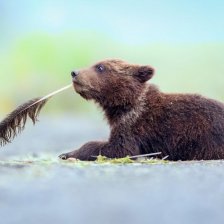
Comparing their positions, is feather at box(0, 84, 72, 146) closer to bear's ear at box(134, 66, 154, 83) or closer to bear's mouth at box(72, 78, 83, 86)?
bear's mouth at box(72, 78, 83, 86)

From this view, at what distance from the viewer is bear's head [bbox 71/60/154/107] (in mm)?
8797

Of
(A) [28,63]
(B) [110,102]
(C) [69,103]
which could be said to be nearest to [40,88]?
(C) [69,103]

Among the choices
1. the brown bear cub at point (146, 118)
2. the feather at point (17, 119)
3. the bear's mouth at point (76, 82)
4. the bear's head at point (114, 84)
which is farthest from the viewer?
the bear's head at point (114, 84)

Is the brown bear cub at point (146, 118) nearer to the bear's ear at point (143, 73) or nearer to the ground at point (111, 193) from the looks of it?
the bear's ear at point (143, 73)

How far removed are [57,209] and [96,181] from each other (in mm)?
828

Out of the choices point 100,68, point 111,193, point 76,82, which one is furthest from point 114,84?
point 111,193

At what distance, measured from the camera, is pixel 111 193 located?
15.9 feet

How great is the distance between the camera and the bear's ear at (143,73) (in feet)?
29.1

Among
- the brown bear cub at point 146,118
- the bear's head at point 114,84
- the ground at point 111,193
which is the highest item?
the bear's head at point 114,84

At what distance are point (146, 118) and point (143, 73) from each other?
1.96 feet

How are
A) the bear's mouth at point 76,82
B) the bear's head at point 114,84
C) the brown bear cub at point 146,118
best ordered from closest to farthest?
the brown bear cub at point 146,118, the bear's mouth at point 76,82, the bear's head at point 114,84

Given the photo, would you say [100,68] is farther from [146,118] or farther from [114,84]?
[146,118]

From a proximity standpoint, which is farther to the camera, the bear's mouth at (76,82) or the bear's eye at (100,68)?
the bear's eye at (100,68)

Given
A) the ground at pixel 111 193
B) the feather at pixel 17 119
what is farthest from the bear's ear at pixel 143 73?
the ground at pixel 111 193
